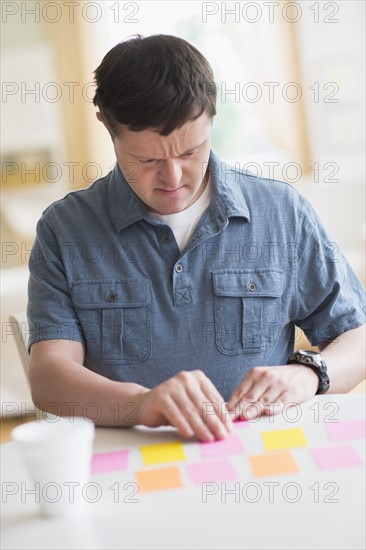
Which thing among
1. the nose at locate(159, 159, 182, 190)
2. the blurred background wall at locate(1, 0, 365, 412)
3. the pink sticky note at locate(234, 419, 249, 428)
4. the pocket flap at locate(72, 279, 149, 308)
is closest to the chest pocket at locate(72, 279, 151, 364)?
the pocket flap at locate(72, 279, 149, 308)

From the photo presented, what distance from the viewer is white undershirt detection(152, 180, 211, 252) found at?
1.65 meters

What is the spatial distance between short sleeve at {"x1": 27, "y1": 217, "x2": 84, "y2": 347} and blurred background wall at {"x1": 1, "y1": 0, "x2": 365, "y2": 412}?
12.7 ft

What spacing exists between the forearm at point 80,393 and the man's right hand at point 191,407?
0.23ft

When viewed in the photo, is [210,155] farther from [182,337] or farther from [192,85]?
[182,337]

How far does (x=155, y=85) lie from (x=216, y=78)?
14.5ft

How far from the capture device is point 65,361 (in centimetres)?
152

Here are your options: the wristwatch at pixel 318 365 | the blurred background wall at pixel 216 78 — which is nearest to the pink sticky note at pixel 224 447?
the wristwatch at pixel 318 365

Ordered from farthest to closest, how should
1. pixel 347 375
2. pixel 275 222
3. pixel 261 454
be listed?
pixel 275 222 → pixel 347 375 → pixel 261 454

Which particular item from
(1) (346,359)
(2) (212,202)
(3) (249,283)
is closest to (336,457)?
(1) (346,359)

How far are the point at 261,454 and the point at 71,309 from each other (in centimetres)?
57

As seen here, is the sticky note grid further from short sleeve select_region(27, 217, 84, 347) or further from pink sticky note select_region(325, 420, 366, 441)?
short sleeve select_region(27, 217, 84, 347)

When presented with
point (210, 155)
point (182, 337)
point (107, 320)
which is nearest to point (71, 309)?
point (107, 320)

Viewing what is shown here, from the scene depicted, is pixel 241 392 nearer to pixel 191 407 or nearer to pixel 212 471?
pixel 191 407

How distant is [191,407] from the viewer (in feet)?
4.13
